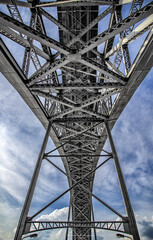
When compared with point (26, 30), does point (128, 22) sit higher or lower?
higher

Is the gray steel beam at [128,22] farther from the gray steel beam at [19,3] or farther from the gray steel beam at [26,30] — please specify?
the gray steel beam at [19,3]

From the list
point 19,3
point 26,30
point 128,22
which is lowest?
point 26,30

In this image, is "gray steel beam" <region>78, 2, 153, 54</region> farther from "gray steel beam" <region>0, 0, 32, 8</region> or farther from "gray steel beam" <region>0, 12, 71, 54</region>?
"gray steel beam" <region>0, 0, 32, 8</region>

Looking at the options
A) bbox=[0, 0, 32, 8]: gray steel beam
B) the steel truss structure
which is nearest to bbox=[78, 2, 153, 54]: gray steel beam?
the steel truss structure

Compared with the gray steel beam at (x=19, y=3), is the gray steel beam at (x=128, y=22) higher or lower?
lower

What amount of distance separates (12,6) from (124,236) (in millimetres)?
12561

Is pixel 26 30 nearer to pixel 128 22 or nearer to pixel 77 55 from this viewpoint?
pixel 77 55

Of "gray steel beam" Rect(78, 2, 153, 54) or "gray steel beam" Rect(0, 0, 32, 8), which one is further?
"gray steel beam" Rect(0, 0, 32, 8)

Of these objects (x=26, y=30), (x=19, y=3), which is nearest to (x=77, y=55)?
(x=26, y=30)

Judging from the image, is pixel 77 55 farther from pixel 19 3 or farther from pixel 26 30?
pixel 19 3

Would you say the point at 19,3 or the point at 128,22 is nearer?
the point at 128,22

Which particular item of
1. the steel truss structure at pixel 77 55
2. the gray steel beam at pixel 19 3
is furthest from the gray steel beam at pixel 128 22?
the gray steel beam at pixel 19 3

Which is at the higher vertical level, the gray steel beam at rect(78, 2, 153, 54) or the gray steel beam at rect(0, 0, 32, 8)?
the gray steel beam at rect(0, 0, 32, 8)

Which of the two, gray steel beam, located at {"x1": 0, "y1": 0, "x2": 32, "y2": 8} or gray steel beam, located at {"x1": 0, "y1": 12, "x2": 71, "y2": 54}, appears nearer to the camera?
gray steel beam, located at {"x1": 0, "y1": 12, "x2": 71, "y2": 54}
